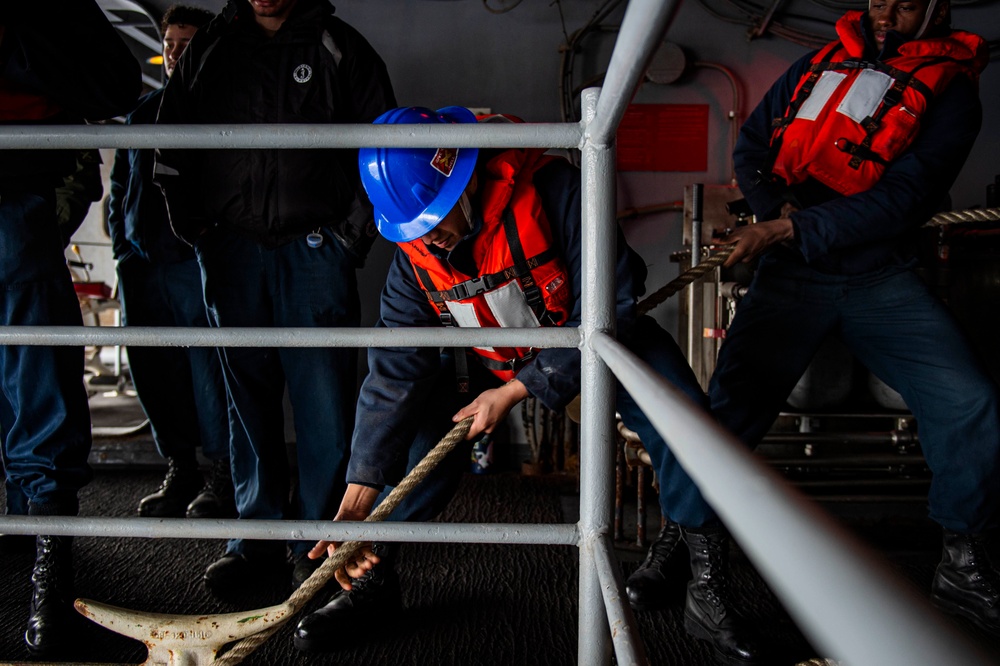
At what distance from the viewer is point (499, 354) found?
1.52 meters

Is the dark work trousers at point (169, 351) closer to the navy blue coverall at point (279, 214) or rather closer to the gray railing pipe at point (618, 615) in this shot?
the navy blue coverall at point (279, 214)

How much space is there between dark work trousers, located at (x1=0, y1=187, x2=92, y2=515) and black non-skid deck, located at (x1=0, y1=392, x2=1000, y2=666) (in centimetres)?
33

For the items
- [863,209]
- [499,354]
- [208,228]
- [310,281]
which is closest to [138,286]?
[208,228]

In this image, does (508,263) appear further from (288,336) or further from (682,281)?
(288,336)

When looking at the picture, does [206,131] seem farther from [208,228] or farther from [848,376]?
[848,376]

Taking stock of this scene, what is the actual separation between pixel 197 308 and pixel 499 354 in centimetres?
126

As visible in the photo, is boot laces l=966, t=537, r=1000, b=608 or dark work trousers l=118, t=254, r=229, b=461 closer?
boot laces l=966, t=537, r=1000, b=608

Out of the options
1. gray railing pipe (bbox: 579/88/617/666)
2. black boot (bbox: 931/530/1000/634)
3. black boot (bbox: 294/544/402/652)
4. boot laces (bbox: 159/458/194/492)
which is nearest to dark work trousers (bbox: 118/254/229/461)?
boot laces (bbox: 159/458/194/492)

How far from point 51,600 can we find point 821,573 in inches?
64.2

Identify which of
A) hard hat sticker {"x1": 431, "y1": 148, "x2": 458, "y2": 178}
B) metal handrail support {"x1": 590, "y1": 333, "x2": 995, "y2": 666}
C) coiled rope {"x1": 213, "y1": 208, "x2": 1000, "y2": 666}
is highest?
hard hat sticker {"x1": 431, "y1": 148, "x2": 458, "y2": 178}

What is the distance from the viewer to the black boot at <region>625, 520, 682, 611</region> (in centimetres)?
162

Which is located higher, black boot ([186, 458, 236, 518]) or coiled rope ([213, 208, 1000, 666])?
coiled rope ([213, 208, 1000, 666])

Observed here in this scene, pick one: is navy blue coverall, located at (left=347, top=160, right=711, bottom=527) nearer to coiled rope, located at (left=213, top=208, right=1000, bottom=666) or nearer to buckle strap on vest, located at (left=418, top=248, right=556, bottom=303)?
buckle strap on vest, located at (left=418, top=248, right=556, bottom=303)

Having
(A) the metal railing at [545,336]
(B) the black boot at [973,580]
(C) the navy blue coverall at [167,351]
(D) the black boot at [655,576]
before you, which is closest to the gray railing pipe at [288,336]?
(A) the metal railing at [545,336]
